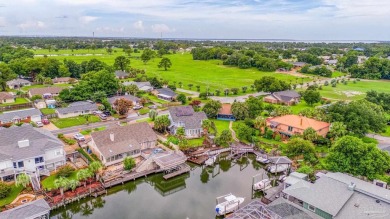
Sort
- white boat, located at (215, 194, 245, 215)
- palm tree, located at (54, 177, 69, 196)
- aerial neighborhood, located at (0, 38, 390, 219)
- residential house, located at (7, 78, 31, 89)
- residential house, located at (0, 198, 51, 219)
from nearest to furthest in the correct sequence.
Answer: residential house, located at (0, 198, 51, 219) < aerial neighborhood, located at (0, 38, 390, 219) < white boat, located at (215, 194, 245, 215) < palm tree, located at (54, 177, 69, 196) < residential house, located at (7, 78, 31, 89)

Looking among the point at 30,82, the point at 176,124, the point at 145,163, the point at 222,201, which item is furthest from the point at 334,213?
the point at 30,82

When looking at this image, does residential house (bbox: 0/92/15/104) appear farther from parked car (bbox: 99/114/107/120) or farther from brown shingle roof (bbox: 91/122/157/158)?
brown shingle roof (bbox: 91/122/157/158)

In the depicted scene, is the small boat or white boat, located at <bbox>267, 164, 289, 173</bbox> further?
the small boat

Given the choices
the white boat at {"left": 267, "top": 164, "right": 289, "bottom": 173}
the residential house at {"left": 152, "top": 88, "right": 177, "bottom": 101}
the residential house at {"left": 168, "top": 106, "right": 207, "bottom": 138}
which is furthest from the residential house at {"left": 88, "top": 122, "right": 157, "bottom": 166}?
the residential house at {"left": 152, "top": 88, "right": 177, "bottom": 101}

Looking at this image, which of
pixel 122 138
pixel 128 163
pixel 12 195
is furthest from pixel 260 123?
pixel 12 195

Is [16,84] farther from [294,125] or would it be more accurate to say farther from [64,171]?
[294,125]

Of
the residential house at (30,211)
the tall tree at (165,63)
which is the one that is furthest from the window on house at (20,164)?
the tall tree at (165,63)
